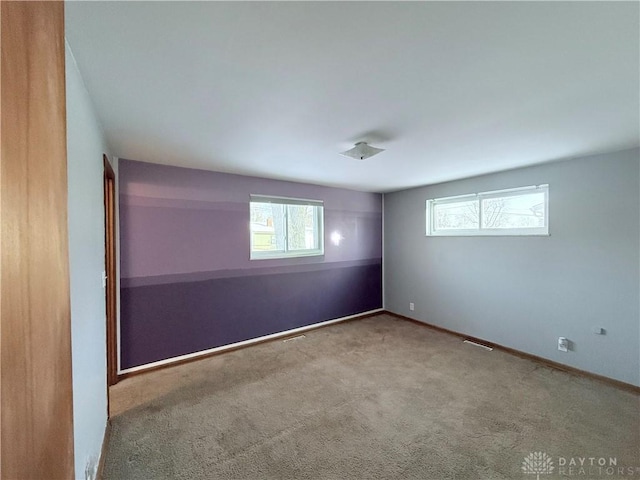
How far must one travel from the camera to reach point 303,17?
1010 millimetres

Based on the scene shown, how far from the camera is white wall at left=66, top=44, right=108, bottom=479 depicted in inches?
45.9

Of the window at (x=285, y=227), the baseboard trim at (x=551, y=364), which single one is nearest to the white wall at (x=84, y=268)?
the window at (x=285, y=227)

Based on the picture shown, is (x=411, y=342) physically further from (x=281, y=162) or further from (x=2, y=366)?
(x=2, y=366)

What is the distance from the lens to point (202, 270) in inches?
128

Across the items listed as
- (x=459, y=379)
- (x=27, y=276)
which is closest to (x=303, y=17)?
(x=27, y=276)

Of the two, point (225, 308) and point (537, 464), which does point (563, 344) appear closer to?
point (537, 464)

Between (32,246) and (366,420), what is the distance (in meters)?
2.32

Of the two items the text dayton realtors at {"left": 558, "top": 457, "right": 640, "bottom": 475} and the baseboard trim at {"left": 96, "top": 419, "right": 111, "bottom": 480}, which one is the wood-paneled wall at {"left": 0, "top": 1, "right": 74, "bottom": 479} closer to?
the baseboard trim at {"left": 96, "top": 419, "right": 111, "bottom": 480}

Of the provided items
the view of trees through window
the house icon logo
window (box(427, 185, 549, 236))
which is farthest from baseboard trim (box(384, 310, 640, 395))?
the view of trees through window

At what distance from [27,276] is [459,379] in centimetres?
322

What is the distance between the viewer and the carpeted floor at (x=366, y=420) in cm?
170

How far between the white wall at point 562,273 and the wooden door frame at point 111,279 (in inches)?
160

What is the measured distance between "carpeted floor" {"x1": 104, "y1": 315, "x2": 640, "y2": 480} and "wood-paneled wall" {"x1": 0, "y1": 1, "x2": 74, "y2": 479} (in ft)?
5.06

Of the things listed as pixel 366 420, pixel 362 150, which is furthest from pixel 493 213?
pixel 366 420
